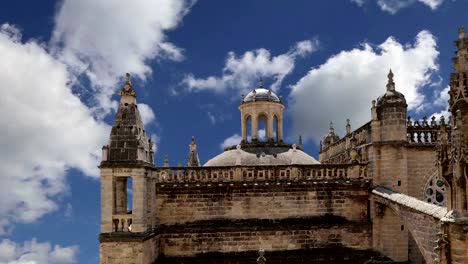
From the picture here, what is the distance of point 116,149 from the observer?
17.2 metres

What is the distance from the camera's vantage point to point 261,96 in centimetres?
2383

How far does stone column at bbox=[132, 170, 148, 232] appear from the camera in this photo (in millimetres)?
16766

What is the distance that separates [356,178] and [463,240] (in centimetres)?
1013

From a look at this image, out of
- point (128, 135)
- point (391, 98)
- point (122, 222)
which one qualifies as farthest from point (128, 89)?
point (391, 98)

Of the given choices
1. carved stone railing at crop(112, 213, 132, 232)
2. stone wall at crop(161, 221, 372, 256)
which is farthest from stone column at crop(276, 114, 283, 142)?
carved stone railing at crop(112, 213, 132, 232)

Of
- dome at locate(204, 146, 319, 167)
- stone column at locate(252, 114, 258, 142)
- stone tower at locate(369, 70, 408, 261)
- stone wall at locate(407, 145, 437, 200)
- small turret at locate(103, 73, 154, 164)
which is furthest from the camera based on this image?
stone column at locate(252, 114, 258, 142)

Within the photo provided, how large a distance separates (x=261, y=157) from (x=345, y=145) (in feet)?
16.5

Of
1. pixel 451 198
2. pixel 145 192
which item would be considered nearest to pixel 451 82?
pixel 451 198

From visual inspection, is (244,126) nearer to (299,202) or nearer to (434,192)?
(299,202)

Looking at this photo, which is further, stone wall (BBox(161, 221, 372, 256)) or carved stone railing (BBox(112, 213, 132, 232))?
stone wall (BBox(161, 221, 372, 256))

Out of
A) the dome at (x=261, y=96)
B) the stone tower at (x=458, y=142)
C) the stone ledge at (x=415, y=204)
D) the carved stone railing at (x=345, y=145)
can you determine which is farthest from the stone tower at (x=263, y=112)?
the stone tower at (x=458, y=142)

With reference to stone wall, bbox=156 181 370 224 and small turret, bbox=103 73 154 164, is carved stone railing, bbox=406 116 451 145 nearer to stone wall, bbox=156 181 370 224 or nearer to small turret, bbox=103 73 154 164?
stone wall, bbox=156 181 370 224

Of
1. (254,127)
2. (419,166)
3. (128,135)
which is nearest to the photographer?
(128,135)

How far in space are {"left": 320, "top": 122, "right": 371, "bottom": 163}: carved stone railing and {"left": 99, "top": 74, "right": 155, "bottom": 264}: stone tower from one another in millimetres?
9183
